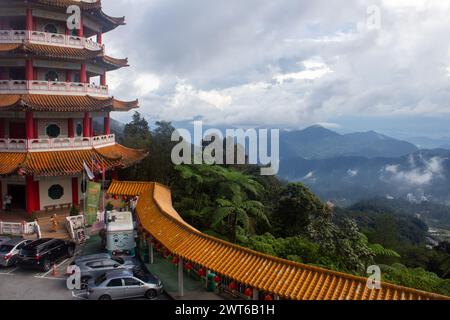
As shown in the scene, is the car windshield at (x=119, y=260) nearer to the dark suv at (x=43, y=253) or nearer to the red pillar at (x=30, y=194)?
the dark suv at (x=43, y=253)

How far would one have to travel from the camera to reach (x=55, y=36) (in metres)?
28.2

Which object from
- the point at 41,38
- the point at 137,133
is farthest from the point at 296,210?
the point at 137,133

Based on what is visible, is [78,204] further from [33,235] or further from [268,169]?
[268,169]

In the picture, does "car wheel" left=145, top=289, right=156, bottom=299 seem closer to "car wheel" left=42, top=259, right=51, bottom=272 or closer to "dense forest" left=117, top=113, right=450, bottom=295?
"dense forest" left=117, top=113, right=450, bottom=295

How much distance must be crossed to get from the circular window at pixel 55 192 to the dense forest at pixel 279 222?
825 centimetres

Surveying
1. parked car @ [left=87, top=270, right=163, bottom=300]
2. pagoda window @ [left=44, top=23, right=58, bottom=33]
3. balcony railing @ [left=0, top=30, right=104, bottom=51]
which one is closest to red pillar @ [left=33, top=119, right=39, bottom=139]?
balcony railing @ [left=0, top=30, right=104, bottom=51]

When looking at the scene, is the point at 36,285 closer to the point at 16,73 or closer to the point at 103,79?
the point at 16,73

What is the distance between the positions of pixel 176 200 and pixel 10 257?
14.2 m

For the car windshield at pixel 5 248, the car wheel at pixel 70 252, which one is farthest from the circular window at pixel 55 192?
Result: the car wheel at pixel 70 252

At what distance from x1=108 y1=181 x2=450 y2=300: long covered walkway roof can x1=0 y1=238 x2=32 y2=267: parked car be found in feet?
22.1

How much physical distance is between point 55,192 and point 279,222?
17.9 m
